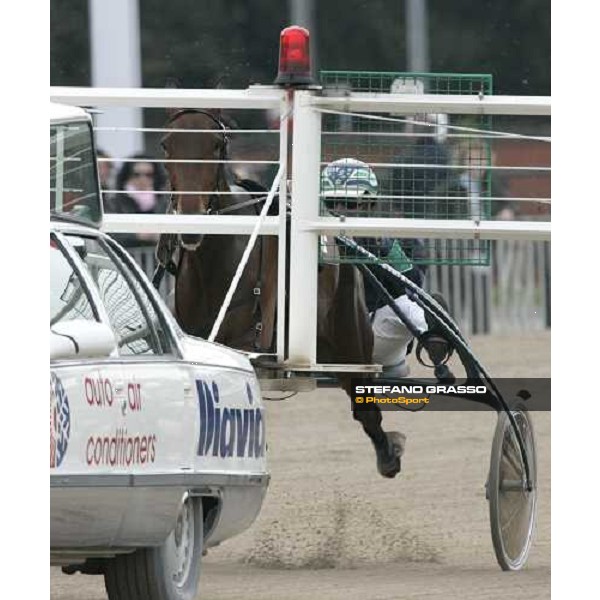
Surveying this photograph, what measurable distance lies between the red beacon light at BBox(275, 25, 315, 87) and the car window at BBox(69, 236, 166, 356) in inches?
123

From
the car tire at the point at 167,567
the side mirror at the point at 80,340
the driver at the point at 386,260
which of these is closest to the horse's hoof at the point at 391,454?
the driver at the point at 386,260

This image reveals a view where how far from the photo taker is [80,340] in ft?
23.6

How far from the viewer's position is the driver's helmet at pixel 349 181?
11461 millimetres

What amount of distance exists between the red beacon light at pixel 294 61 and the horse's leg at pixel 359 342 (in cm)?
165

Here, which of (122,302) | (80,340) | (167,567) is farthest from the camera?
(122,302)

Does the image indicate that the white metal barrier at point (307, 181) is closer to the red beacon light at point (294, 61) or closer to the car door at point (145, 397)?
the red beacon light at point (294, 61)

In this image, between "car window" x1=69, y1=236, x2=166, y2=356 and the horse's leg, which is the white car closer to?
"car window" x1=69, y1=236, x2=166, y2=356

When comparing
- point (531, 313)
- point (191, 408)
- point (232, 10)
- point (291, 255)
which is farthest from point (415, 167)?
point (232, 10)

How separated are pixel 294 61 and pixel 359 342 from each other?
2.02 metres

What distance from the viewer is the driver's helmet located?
37.6 feet

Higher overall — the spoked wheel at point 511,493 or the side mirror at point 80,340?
the side mirror at point 80,340

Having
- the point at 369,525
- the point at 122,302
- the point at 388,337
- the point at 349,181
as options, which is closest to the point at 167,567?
the point at 122,302

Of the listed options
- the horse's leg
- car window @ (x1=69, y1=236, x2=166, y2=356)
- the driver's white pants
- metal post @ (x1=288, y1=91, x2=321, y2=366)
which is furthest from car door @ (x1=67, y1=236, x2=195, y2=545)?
the driver's white pants

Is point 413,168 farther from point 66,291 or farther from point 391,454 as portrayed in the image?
point 66,291
